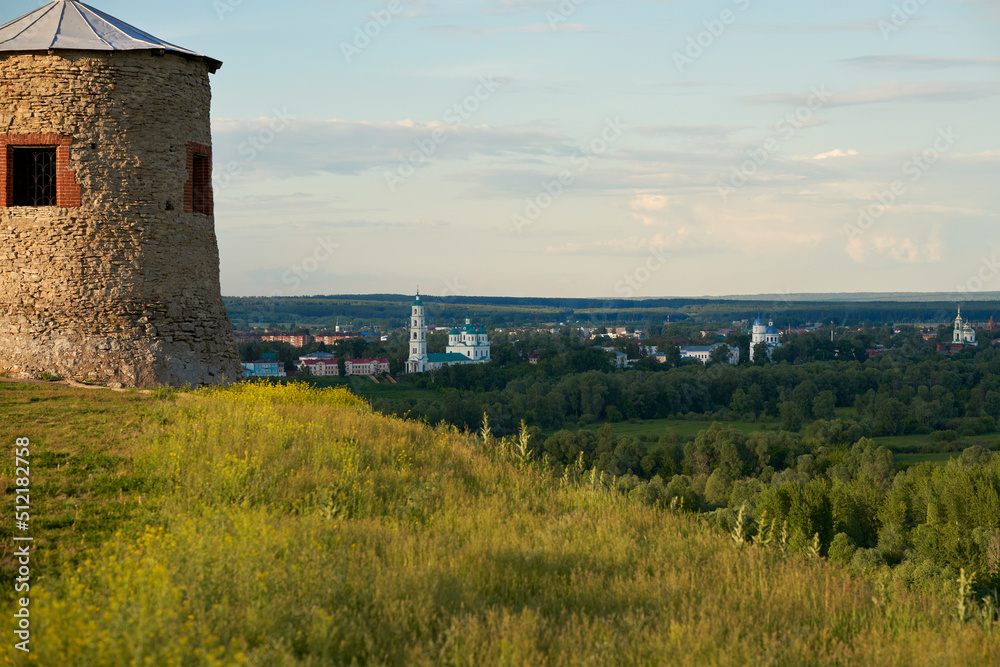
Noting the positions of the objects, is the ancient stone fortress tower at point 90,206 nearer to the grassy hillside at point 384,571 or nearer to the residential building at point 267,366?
the grassy hillside at point 384,571

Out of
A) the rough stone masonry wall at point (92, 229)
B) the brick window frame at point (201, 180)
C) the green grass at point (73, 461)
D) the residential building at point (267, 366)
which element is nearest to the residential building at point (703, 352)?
the residential building at point (267, 366)

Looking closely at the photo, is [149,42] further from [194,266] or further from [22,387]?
[22,387]

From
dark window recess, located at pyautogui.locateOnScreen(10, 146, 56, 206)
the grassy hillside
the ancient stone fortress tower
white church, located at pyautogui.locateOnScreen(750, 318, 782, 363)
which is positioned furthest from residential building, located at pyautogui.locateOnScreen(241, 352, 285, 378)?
white church, located at pyautogui.locateOnScreen(750, 318, 782, 363)

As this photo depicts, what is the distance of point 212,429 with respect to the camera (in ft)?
27.7

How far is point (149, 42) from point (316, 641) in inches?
432

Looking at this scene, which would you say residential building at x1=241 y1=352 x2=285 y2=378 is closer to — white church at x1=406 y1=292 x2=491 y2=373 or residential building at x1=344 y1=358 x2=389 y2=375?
residential building at x1=344 y1=358 x2=389 y2=375

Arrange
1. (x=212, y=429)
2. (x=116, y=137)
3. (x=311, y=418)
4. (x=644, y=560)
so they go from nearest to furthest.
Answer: (x=644, y=560) < (x=212, y=429) < (x=311, y=418) < (x=116, y=137)

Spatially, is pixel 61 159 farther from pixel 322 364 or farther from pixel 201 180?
pixel 322 364

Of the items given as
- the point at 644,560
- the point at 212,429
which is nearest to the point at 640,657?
the point at 644,560

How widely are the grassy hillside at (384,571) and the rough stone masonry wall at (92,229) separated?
3.16m

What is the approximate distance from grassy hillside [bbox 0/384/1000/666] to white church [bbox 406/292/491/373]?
112097 mm

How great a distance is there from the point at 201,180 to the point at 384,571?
969 centimetres

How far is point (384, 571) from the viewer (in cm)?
532

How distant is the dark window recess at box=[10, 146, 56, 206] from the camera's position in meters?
12.1
